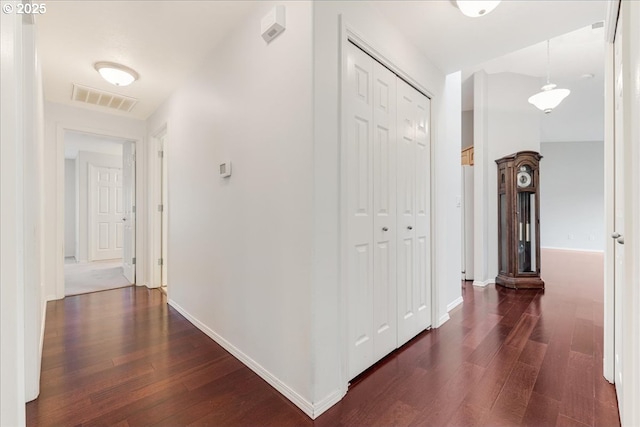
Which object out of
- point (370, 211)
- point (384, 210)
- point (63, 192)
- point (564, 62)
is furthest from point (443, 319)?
point (63, 192)

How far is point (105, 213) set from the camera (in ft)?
20.7

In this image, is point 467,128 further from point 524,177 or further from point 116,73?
point 116,73

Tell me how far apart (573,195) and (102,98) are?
1078cm

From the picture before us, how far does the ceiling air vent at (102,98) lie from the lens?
3.16m

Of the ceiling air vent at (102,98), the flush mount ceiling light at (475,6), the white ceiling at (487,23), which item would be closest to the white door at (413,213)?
the white ceiling at (487,23)

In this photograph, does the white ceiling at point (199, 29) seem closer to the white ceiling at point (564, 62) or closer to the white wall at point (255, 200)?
the white wall at point (255, 200)

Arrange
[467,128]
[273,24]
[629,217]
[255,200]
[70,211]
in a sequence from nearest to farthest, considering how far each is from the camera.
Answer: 1. [629,217]
2. [273,24]
3. [255,200]
4. [467,128]
5. [70,211]

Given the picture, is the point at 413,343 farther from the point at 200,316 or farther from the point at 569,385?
the point at 200,316

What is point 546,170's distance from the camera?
817cm

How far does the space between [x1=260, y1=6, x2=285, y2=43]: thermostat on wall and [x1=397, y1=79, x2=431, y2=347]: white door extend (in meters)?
0.99

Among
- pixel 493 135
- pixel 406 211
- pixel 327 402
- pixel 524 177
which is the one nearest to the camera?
pixel 327 402

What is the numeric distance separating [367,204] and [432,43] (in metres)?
1.52

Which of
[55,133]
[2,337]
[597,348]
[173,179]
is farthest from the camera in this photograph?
[55,133]

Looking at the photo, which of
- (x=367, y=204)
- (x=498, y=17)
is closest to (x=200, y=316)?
(x=367, y=204)
